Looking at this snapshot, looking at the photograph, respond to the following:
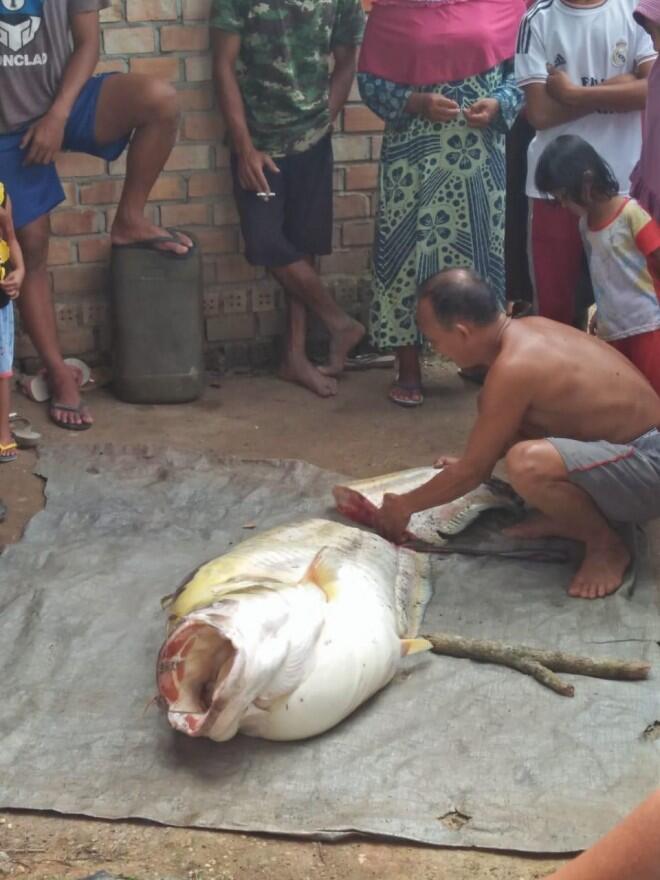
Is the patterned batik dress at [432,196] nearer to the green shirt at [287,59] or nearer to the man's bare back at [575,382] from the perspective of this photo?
the green shirt at [287,59]

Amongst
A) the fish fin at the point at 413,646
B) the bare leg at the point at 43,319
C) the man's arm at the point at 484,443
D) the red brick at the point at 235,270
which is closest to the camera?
the fish fin at the point at 413,646

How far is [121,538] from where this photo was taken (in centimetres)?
412

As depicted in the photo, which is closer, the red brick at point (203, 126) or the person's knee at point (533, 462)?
the person's knee at point (533, 462)

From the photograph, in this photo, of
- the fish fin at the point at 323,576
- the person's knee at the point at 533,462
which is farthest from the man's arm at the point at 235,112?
the fish fin at the point at 323,576

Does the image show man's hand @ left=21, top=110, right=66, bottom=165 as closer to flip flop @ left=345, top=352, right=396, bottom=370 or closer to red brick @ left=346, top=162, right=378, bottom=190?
red brick @ left=346, top=162, right=378, bottom=190

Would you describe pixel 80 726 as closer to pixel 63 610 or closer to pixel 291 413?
pixel 63 610

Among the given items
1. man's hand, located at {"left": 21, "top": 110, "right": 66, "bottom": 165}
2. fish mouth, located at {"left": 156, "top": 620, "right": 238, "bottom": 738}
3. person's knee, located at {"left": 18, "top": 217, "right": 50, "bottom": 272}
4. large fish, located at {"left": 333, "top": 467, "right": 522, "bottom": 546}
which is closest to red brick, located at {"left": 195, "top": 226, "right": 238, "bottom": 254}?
person's knee, located at {"left": 18, "top": 217, "right": 50, "bottom": 272}

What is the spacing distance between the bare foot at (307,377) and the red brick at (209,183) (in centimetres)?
83

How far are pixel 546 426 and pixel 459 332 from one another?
407 millimetres

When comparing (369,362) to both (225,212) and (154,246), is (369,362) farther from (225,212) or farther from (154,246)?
(154,246)

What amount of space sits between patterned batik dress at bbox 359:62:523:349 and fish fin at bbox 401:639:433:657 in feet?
7.03

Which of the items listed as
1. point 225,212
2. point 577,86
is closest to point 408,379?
point 225,212

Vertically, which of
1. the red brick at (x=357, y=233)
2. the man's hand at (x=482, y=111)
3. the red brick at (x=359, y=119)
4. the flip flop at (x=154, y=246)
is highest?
the man's hand at (x=482, y=111)

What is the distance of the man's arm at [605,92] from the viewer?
4.61 m
